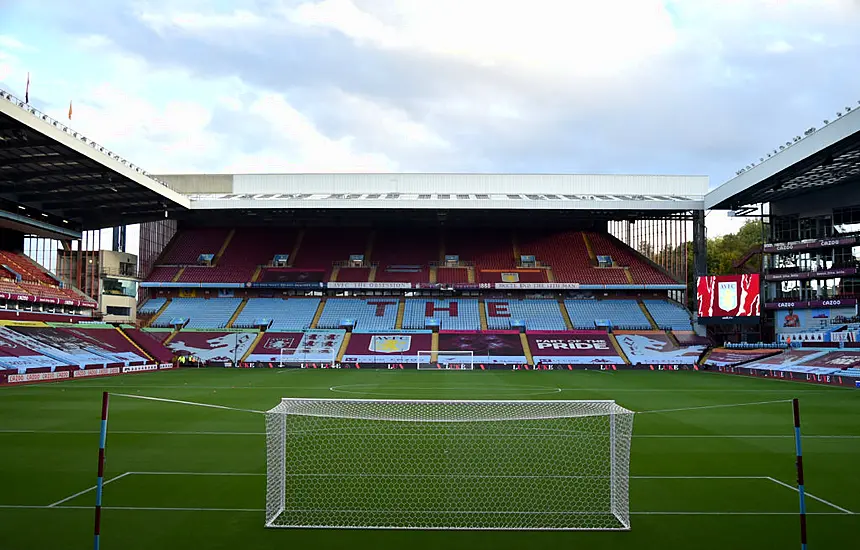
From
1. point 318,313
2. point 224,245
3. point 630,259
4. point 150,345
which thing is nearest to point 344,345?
point 318,313

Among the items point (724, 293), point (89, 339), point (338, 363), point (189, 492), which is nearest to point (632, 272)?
point (724, 293)

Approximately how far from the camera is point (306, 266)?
6016cm

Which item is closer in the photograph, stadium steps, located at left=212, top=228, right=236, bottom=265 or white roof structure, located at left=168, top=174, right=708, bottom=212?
stadium steps, located at left=212, top=228, right=236, bottom=265

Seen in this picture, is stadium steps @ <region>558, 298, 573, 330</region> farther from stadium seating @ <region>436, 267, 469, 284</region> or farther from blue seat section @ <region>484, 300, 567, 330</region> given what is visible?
stadium seating @ <region>436, 267, 469, 284</region>

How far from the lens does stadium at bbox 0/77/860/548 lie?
32.5 feet

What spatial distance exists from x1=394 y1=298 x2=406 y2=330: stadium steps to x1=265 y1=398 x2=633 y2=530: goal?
3605 cm

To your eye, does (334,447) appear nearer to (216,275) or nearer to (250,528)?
(250,528)

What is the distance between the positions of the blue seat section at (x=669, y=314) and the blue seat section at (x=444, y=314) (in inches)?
577

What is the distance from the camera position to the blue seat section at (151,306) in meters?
55.8

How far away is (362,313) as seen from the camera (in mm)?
55312

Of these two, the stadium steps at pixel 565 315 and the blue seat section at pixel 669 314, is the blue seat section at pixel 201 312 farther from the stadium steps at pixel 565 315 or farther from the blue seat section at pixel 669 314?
the blue seat section at pixel 669 314

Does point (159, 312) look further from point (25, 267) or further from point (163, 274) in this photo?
point (25, 267)

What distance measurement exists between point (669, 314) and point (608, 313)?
496cm

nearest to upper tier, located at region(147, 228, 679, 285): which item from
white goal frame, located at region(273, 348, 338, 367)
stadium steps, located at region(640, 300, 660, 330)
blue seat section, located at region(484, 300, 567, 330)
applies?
stadium steps, located at region(640, 300, 660, 330)
